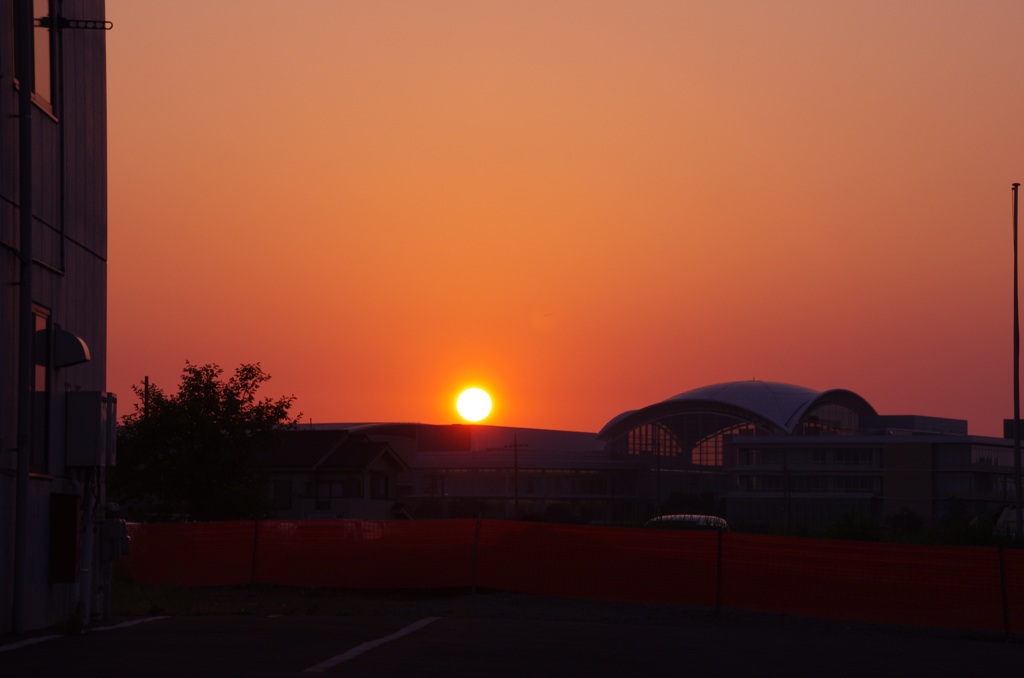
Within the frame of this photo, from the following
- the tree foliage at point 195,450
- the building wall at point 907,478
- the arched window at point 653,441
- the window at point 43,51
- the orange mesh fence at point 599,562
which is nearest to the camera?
the window at point 43,51

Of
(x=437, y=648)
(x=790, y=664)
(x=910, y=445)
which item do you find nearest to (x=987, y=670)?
(x=790, y=664)

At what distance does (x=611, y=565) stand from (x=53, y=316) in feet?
36.6

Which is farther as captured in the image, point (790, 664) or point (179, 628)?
point (179, 628)

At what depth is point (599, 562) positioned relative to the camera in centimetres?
2264

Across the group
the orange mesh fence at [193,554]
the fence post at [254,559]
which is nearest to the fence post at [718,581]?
the fence post at [254,559]

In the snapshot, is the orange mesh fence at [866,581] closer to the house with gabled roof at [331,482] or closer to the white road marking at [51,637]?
the white road marking at [51,637]

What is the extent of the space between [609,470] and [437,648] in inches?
4233

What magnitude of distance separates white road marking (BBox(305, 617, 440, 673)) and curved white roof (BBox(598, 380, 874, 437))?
328ft

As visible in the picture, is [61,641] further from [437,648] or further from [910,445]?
[910,445]

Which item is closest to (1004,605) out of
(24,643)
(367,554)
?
(367,554)

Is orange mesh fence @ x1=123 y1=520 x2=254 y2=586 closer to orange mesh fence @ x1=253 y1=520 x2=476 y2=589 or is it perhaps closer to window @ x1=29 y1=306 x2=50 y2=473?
orange mesh fence @ x1=253 y1=520 x2=476 y2=589

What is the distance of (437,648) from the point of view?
41.1 feet

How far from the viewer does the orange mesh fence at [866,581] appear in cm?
2003

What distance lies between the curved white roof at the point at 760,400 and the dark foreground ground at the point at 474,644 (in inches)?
3757
